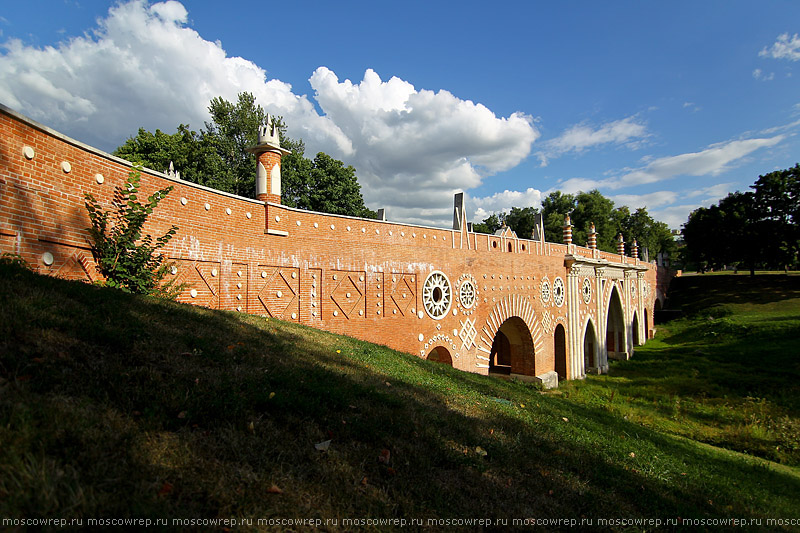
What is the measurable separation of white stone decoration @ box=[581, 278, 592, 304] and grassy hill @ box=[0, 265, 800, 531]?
677 inches

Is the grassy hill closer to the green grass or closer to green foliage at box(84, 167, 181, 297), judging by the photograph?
green foliage at box(84, 167, 181, 297)

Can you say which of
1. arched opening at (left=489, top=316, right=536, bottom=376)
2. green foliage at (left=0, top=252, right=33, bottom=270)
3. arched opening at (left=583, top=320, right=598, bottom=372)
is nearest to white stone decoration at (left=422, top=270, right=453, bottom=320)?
arched opening at (left=489, top=316, right=536, bottom=376)

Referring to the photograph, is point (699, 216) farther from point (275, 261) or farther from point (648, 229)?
point (275, 261)

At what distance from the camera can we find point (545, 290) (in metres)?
19.4

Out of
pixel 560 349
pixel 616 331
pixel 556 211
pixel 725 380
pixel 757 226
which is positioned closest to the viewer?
pixel 725 380

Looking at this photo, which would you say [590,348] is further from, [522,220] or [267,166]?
[522,220]

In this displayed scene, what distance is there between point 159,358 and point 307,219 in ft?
22.9

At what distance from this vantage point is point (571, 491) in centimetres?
383

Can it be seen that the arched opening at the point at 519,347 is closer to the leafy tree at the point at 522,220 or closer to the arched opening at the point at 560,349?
the arched opening at the point at 560,349

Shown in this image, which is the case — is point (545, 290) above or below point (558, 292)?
above

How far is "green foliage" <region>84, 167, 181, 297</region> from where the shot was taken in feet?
19.9

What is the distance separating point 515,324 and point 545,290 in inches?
95.5

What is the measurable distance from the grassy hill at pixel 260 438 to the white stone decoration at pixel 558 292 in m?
13.9

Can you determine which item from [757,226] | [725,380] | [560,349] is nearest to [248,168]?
[560,349]
